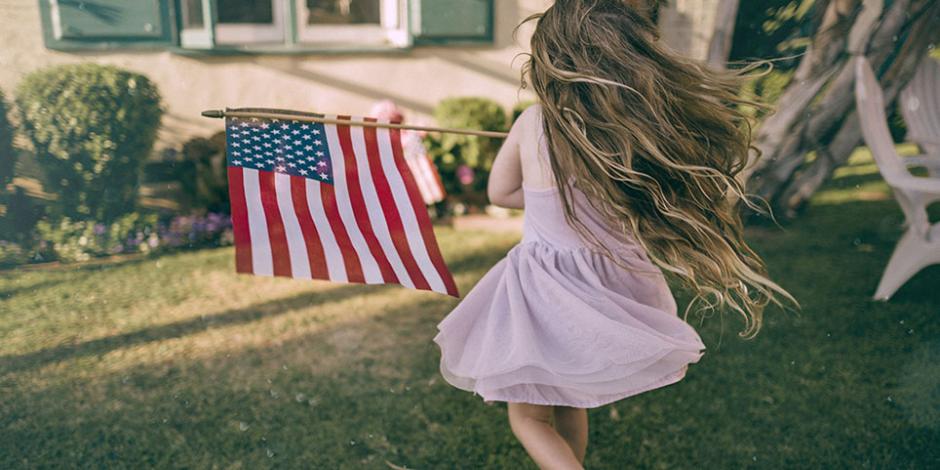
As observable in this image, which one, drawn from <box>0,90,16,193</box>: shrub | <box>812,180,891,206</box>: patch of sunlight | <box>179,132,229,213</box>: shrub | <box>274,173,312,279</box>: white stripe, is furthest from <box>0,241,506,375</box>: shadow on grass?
<box>812,180,891,206</box>: patch of sunlight

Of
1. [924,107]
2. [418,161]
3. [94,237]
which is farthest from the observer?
[418,161]

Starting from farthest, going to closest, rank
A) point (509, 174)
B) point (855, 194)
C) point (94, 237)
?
point (855, 194) < point (94, 237) < point (509, 174)

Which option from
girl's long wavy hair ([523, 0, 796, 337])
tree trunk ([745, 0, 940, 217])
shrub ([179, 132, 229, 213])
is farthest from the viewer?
shrub ([179, 132, 229, 213])

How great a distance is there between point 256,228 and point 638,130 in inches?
46.1

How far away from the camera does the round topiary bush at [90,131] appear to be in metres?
4.95

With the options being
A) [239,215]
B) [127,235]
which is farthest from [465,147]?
[239,215]

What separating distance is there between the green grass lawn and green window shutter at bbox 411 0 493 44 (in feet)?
7.30

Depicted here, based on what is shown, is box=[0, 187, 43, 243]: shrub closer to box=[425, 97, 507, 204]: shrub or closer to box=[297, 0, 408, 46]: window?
box=[297, 0, 408, 46]: window

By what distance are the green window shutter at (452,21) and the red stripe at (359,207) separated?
12.9 ft

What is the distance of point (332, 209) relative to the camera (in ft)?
7.99

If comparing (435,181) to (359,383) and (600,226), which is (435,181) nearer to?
(359,383)

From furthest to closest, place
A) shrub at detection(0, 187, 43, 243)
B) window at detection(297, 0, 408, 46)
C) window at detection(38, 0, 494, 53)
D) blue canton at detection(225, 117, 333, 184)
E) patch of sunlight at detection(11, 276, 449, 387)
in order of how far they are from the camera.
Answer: window at detection(297, 0, 408, 46) < window at detection(38, 0, 494, 53) < shrub at detection(0, 187, 43, 243) < patch of sunlight at detection(11, 276, 449, 387) < blue canton at detection(225, 117, 333, 184)

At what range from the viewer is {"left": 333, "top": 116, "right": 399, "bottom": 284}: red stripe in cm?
241

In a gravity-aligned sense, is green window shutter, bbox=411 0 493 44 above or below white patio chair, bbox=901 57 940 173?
above
